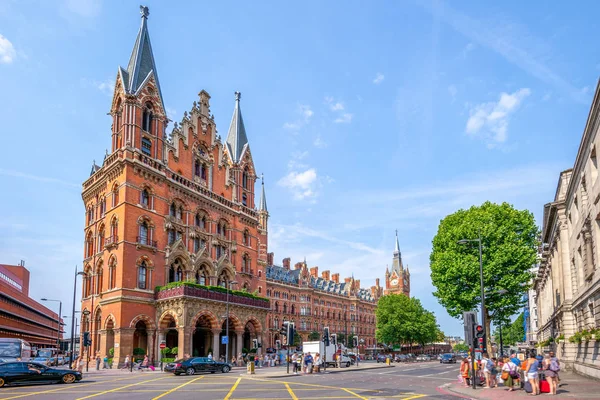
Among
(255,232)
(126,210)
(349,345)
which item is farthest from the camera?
(349,345)

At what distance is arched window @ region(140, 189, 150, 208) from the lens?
49.0 metres

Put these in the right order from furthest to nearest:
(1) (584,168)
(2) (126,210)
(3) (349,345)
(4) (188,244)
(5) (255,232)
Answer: (3) (349,345)
(5) (255,232)
(4) (188,244)
(2) (126,210)
(1) (584,168)

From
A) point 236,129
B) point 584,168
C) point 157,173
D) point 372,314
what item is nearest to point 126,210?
point 157,173

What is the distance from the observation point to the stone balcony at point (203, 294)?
4634cm

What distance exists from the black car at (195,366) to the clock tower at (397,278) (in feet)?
390

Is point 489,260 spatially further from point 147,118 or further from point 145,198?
point 147,118

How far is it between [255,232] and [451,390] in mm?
45086

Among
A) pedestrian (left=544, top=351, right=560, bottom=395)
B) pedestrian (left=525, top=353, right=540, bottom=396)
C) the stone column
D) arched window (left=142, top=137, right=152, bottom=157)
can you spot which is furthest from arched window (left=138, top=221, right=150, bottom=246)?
pedestrian (left=544, top=351, right=560, bottom=395)

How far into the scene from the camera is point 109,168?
163ft

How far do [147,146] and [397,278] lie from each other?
116m

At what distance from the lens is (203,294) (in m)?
48.4

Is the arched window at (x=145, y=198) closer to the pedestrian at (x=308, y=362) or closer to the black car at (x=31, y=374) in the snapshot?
the pedestrian at (x=308, y=362)

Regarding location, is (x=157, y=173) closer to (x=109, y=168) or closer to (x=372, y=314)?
(x=109, y=168)

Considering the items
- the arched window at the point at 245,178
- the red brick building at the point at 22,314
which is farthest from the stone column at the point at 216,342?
the red brick building at the point at 22,314
